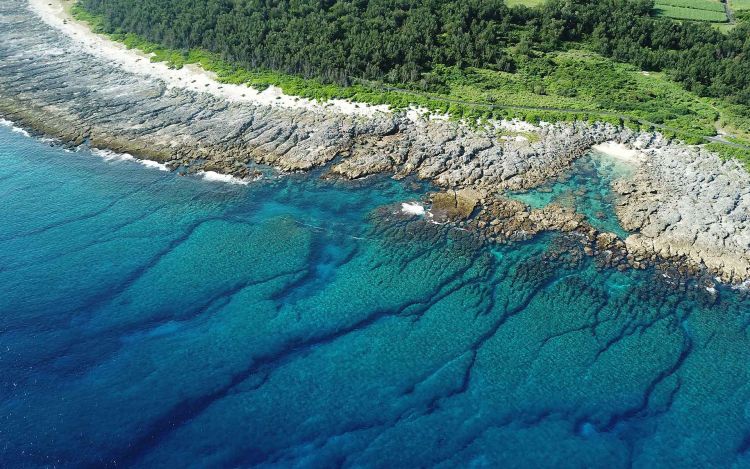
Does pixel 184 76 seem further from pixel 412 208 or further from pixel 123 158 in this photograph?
pixel 412 208

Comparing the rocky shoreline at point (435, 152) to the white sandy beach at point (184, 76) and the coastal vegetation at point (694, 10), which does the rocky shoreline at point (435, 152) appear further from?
the coastal vegetation at point (694, 10)

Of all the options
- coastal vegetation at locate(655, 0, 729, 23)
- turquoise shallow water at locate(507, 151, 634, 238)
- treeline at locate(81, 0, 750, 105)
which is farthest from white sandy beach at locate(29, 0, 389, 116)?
coastal vegetation at locate(655, 0, 729, 23)

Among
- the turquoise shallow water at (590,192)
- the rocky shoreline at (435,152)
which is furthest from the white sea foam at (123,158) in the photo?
the turquoise shallow water at (590,192)

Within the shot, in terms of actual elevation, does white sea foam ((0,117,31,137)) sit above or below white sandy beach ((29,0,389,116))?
below

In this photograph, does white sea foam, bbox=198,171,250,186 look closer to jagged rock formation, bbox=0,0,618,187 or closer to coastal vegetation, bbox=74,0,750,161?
jagged rock formation, bbox=0,0,618,187

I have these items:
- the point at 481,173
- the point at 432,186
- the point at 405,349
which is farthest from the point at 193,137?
the point at 405,349
